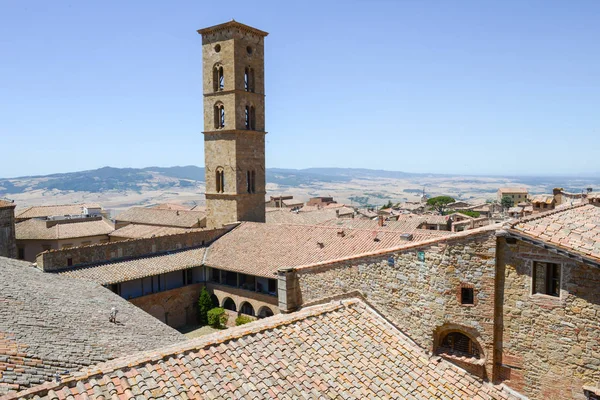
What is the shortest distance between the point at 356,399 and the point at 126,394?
4.53 metres

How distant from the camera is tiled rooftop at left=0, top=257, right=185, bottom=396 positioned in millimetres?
10773

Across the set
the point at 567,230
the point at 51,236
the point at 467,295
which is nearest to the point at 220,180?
the point at 51,236

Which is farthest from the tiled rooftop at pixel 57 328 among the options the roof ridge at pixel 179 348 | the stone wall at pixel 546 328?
the stone wall at pixel 546 328

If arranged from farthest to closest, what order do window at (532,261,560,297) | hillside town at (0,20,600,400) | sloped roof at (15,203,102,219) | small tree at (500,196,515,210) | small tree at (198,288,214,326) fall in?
small tree at (500,196,515,210) < sloped roof at (15,203,102,219) < small tree at (198,288,214,326) < window at (532,261,560,297) < hillside town at (0,20,600,400)

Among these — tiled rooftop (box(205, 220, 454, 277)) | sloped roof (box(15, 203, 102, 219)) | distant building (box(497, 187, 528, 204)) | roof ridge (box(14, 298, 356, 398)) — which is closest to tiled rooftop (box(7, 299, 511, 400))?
roof ridge (box(14, 298, 356, 398))

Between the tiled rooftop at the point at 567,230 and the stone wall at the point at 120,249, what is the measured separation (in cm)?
2591

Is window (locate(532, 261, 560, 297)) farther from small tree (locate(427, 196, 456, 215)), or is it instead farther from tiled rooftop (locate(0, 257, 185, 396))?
small tree (locate(427, 196, 456, 215))

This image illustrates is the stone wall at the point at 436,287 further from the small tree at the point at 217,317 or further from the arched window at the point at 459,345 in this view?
the small tree at the point at 217,317

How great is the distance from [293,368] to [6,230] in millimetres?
31514

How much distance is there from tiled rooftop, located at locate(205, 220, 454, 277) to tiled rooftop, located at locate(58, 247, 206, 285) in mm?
1387

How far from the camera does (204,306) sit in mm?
32750

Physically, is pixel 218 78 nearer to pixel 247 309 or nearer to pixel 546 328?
pixel 247 309

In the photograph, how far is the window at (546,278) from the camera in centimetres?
985

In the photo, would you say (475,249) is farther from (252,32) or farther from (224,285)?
(252,32)
